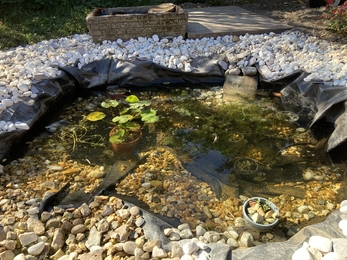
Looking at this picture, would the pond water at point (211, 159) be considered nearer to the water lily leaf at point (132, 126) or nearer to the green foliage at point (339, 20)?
the water lily leaf at point (132, 126)

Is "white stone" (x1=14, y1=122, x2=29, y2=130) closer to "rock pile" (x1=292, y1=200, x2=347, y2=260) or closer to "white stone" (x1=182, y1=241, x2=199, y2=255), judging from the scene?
"white stone" (x1=182, y1=241, x2=199, y2=255)

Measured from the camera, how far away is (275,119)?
121 inches

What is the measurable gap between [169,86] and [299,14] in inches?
110

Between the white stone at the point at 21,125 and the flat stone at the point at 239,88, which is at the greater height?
the flat stone at the point at 239,88

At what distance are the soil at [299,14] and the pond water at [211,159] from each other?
1461mm

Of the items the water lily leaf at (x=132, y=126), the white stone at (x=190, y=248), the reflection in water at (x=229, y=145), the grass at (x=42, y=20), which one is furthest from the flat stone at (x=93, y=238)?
the grass at (x=42, y=20)

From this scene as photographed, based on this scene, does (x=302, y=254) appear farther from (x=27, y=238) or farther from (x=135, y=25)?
(x=135, y=25)

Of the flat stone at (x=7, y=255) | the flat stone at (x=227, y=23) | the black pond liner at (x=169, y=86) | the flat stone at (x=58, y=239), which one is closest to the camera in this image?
the flat stone at (x=7, y=255)

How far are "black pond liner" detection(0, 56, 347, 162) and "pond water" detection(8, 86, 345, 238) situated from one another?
140mm

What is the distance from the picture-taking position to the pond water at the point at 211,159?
7.22ft

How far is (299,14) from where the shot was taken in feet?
16.4

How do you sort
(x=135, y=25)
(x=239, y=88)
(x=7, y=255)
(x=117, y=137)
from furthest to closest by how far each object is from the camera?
(x=135, y=25) → (x=239, y=88) → (x=117, y=137) → (x=7, y=255)

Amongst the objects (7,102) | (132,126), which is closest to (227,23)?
(132,126)

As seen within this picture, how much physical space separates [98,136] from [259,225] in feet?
5.45
